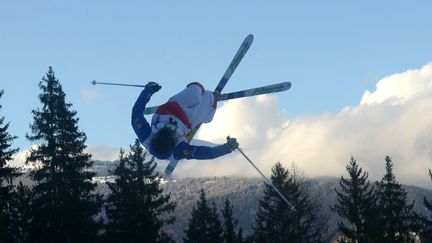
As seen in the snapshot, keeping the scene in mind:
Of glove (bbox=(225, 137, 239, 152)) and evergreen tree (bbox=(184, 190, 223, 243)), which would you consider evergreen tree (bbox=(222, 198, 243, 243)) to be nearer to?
evergreen tree (bbox=(184, 190, 223, 243))

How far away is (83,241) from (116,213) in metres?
4.76

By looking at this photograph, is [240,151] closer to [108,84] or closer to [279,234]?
[108,84]

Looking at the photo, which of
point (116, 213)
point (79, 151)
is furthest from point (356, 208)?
point (79, 151)

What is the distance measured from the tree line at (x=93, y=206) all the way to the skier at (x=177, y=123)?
557 inches

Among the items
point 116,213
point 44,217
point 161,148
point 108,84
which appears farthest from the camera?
point 116,213

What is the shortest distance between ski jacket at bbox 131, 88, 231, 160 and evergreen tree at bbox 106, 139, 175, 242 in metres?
20.5

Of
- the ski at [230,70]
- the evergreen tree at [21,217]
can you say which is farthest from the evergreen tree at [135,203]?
the ski at [230,70]

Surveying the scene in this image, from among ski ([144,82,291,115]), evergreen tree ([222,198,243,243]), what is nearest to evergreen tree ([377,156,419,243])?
evergreen tree ([222,198,243,243])

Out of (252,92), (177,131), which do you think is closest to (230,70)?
(252,92)

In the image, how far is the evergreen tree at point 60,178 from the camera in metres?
25.5

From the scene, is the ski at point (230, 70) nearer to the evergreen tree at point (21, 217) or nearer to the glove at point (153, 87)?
the glove at point (153, 87)

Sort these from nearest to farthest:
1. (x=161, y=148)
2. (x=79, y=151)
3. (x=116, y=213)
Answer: (x=161, y=148), (x=79, y=151), (x=116, y=213)

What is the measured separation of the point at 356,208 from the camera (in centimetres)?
3884

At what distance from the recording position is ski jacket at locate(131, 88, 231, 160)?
30.1ft
